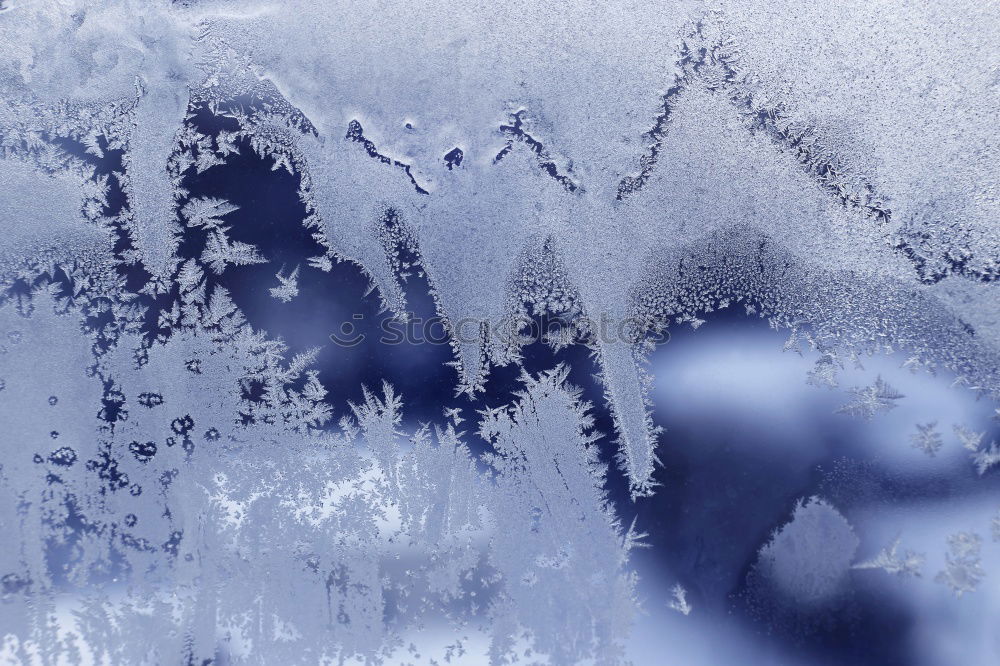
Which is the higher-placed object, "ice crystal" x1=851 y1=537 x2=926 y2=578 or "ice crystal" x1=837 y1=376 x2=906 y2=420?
"ice crystal" x1=837 y1=376 x2=906 y2=420

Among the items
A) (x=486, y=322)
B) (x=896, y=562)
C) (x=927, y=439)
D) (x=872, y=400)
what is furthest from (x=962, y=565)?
(x=486, y=322)

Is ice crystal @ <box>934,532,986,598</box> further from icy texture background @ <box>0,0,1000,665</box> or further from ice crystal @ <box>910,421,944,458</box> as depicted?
ice crystal @ <box>910,421,944,458</box>

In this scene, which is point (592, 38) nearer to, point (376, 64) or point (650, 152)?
point (650, 152)

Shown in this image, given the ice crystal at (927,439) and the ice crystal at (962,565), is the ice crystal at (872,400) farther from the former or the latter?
the ice crystal at (962,565)

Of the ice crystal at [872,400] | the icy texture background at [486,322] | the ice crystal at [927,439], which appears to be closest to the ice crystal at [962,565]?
the icy texture background at [486,322]

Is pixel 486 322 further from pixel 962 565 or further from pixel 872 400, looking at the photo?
pixel 962 565

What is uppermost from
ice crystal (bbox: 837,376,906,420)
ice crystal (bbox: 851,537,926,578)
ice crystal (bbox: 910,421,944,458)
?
ice crystal (bbox: 837,376,906,420)

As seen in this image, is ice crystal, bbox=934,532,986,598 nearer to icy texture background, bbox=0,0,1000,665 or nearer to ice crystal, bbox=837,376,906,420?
icy texture background, bbox=0,0,1000,665

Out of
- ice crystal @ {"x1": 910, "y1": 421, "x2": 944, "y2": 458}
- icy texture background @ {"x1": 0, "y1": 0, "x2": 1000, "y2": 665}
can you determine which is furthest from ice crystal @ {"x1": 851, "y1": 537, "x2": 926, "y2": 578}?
ice crystal @ {"x1": 910, "y1": 421, "x2": 944, "y2": 458}

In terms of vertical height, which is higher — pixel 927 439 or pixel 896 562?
pixel 927 439
